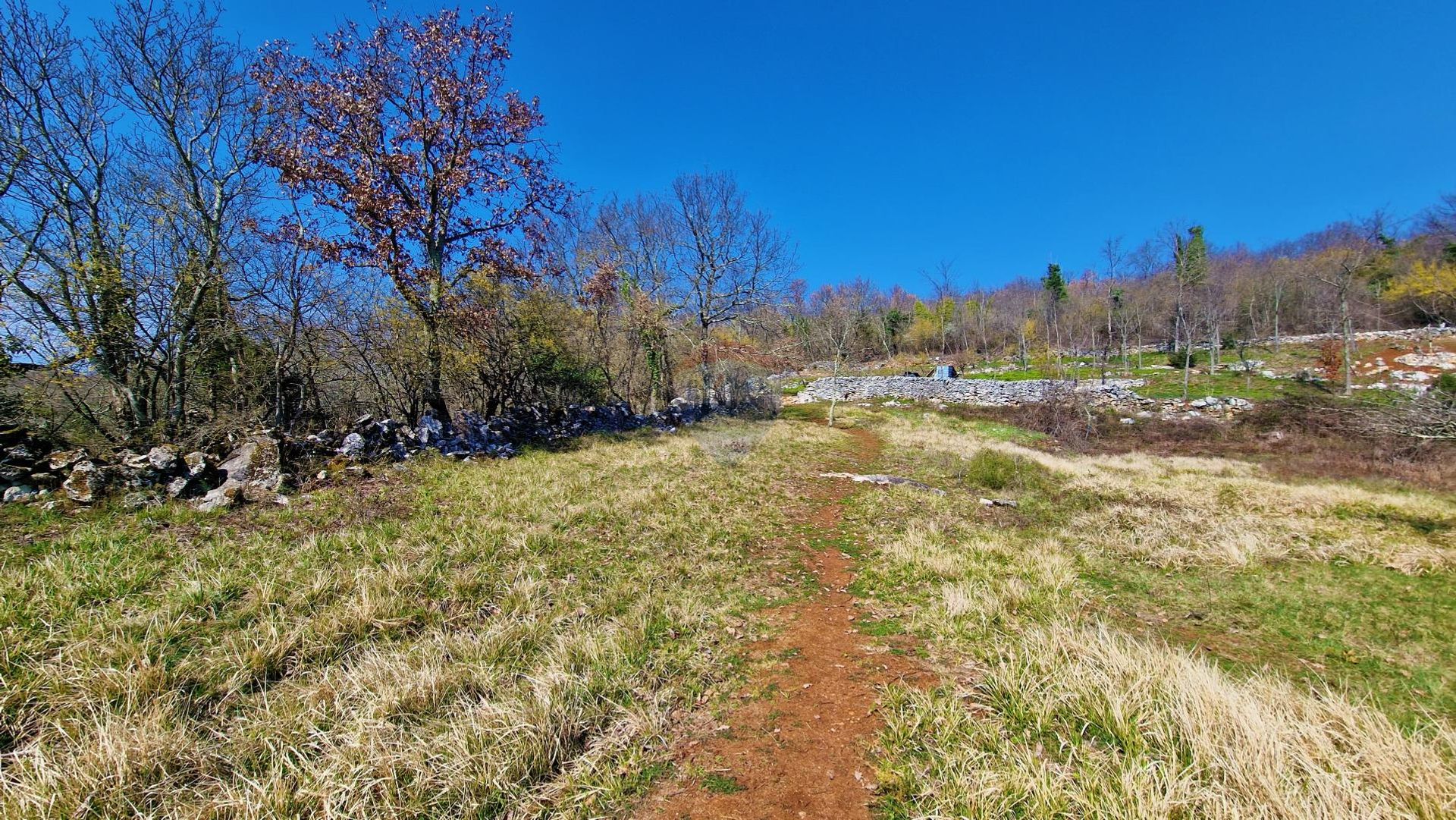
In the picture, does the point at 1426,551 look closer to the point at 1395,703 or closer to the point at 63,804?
the point at 1395,703

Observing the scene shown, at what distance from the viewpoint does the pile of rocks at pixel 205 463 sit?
6.02 meters

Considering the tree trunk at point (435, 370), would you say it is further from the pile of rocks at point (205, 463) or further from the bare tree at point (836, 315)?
the bare tree at point (836, 315)

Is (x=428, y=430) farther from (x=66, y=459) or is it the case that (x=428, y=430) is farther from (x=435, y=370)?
(x=66, y=459)

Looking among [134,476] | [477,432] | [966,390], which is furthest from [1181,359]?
[134,476]

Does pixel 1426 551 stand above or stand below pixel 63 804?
below

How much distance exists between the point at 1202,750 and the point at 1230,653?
7.90 feet

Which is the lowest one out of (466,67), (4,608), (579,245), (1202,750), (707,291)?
(1202,750)

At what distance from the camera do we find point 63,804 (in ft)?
7.37

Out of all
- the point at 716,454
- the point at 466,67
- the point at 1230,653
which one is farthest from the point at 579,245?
the point at 1230,653

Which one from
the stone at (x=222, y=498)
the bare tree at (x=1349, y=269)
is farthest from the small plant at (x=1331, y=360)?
the stone at (x=222, y=498)

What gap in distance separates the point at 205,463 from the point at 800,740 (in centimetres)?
875

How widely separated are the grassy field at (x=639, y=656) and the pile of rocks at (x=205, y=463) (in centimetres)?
49

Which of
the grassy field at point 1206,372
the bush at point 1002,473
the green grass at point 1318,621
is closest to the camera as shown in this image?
the green grass at point 1318,621

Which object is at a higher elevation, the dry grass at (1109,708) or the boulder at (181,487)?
the boulder at (181,487)
